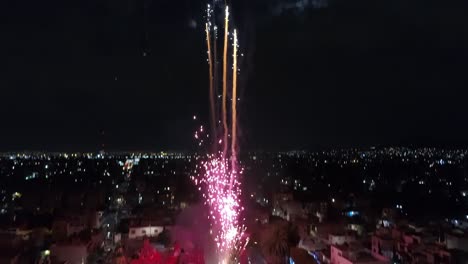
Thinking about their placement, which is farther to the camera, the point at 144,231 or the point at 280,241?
the point at 144,231

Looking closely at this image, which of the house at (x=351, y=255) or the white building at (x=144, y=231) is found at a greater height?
the house at (x=351, y=255)

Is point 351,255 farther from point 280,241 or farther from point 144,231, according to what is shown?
point 144,231

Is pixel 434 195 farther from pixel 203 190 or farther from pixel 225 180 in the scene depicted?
pixel 225 180

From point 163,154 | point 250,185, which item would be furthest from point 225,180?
point 163,154

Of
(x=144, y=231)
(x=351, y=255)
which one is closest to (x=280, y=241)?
(x=351, y=255)

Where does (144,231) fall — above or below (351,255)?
below

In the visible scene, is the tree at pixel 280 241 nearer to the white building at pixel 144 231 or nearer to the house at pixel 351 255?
the house at pixel 351 255

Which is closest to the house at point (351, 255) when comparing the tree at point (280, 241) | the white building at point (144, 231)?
the tree at point (280, 241)

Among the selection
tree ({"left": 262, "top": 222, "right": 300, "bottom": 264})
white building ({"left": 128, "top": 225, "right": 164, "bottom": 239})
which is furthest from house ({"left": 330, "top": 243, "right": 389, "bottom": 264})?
white building ({"left": 128, "top": 225, "right": 164, "bottom": 239})

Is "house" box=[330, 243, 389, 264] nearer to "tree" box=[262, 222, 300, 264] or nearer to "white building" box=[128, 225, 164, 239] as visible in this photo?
"tree" box=[262, 222, 300, 264]

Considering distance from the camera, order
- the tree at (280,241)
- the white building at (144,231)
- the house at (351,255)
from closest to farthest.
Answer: the house at (351,255)
the tree at (280,241)
the white building at (144,231)

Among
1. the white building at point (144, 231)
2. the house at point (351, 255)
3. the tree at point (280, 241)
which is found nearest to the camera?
the house at point (351, 255)

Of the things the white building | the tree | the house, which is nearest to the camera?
the house
